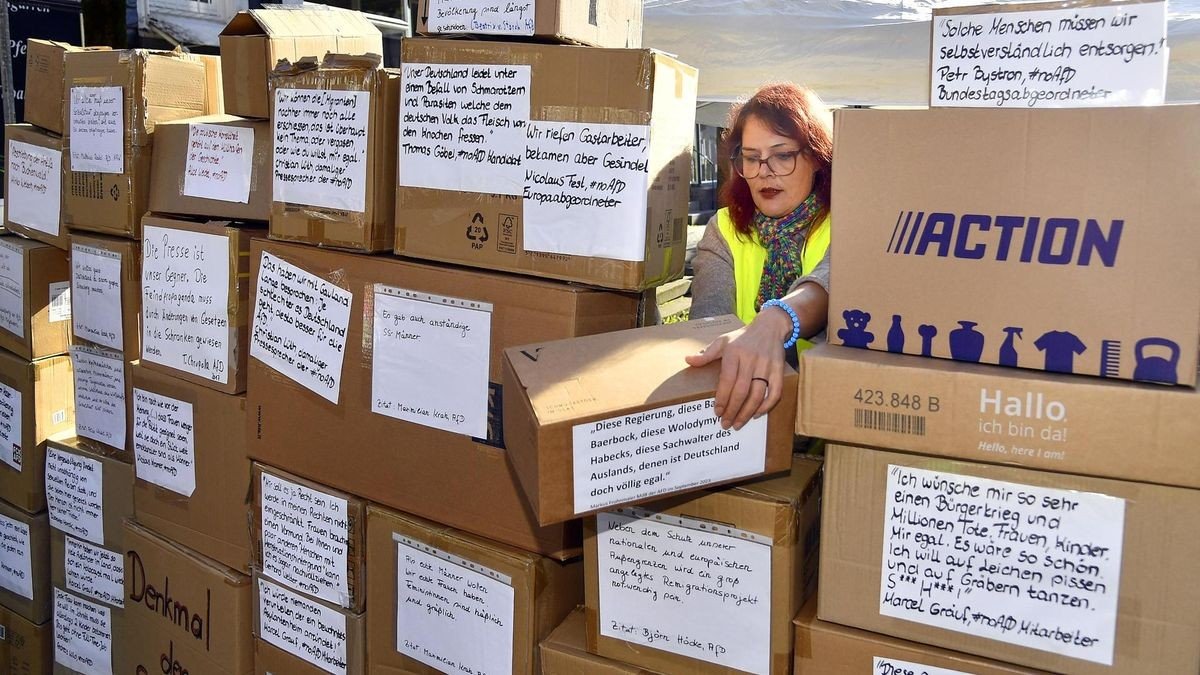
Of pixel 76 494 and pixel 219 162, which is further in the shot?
pixel 76 494

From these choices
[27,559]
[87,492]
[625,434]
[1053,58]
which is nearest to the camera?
[1053,58]

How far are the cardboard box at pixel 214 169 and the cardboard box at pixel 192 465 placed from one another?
426 mm

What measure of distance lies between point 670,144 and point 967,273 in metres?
0.60

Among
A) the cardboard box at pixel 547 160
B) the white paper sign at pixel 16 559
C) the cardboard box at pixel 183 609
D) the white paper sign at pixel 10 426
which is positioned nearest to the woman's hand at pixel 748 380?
the cardboard box at pixel 547 160

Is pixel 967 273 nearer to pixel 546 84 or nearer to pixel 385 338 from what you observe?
pixel 546 84

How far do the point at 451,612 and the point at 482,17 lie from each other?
1.11 meters

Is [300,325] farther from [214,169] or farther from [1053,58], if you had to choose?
[1053,58]

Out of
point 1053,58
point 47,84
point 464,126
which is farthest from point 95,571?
point 1053,58

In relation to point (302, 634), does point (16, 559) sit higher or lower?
lower

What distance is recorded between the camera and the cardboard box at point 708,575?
1.36m

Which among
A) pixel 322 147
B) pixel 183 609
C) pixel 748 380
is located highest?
pixel 322 147

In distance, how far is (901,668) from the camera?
1.26 meters

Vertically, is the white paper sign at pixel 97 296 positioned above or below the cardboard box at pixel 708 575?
above

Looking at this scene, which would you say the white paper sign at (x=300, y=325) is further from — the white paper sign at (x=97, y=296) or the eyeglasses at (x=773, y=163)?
the eyeglasses at (x=773, y=163)
